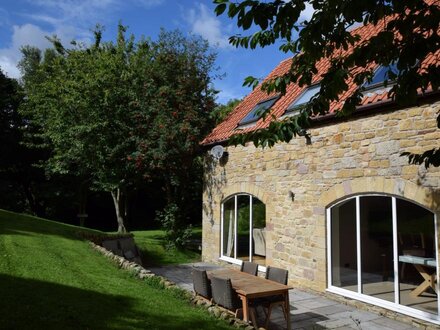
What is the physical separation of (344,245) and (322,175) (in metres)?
1.65

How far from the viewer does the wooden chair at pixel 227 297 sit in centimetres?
626

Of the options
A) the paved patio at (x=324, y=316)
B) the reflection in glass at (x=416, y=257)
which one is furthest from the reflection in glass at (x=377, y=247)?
the paved patio at (x=324, y=316)

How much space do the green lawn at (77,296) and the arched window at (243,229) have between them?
4.42 m

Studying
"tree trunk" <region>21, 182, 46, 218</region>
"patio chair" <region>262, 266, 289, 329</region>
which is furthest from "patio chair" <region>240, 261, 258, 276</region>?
"tree trunk" <region>21, 182, 46, 218</region>

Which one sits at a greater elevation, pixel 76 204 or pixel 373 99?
pixel 373 99

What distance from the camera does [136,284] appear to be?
719 centimetres

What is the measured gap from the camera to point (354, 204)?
839 cm

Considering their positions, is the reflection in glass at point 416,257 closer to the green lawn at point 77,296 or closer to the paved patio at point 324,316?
the paved patio at point 324,316

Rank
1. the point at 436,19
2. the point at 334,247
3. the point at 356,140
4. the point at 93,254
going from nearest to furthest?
the point at 436,19 < the point at 356,140 < the point at 334,247 < the point at 93,254

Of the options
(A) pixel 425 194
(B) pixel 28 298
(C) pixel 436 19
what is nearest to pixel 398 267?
(A) pixel 425 194

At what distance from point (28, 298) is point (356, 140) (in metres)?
6.71

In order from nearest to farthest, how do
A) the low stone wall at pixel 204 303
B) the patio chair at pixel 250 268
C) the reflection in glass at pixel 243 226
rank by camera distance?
the low stone wall at pixel 204 303
the patio chair at pixel 250 268
the reflection in glass at pixel 243 226

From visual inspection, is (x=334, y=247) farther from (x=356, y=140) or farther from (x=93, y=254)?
(x=93, y=254)

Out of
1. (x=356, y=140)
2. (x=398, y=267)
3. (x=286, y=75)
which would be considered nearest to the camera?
(x=286, y=75)
